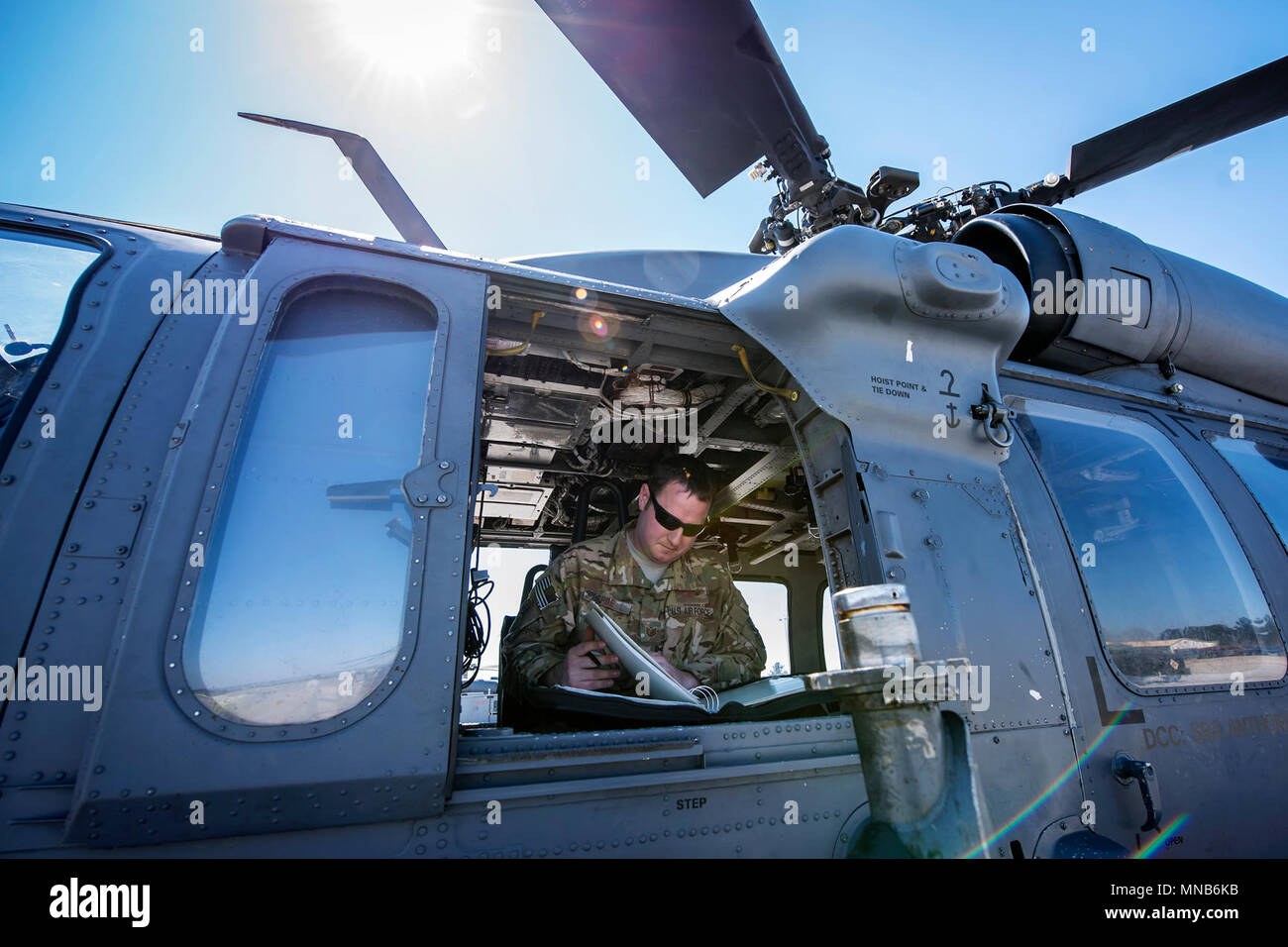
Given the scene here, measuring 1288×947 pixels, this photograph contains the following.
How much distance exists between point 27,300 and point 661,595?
2.54 metres

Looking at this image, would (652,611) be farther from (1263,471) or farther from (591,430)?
(1263,471)

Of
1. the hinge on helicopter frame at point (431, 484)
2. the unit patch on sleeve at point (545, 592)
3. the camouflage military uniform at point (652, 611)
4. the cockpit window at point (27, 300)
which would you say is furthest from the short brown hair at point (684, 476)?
the cockpit window at point (27, 300)

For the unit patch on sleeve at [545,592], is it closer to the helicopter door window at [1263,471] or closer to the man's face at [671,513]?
the man's face at [671,513]

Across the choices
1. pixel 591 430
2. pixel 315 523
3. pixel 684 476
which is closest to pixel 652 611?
pixel 684 476

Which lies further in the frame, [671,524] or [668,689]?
[671,524]

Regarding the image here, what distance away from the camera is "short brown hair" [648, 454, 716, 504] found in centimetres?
298

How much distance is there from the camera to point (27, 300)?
1630 mm

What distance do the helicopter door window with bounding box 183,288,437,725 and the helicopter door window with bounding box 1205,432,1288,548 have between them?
12.2ft

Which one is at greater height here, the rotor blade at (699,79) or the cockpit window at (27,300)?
the rotor blade at (699,79)

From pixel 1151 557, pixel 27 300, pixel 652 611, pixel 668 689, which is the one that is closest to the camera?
A: pixel 27 300

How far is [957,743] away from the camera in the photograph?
90cm

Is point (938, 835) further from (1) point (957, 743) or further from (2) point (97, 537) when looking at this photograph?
(2) point (97, 537)

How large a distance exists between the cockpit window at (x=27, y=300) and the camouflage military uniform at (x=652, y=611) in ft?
5.94

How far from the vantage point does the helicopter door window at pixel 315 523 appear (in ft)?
4.33
